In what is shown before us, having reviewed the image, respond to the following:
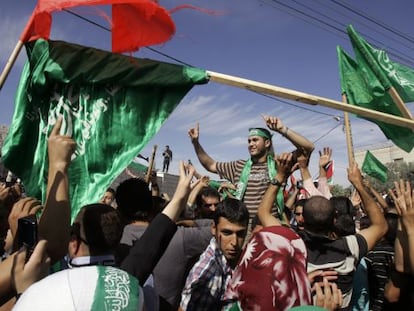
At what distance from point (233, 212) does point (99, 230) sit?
1018 millimetres

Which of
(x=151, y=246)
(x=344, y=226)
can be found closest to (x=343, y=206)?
(x=344, y=226)

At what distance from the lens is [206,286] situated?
243 centimetres

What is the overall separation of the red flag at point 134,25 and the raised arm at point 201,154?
176 centimetres

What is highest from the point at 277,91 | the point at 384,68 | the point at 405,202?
the point at 384,68

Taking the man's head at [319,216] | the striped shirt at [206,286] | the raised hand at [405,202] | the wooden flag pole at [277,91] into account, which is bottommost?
the striped shirt at [206,286]

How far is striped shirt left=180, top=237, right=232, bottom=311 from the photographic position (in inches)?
94.8

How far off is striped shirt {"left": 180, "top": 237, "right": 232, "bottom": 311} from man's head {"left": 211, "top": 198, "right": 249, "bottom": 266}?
0.15 metres

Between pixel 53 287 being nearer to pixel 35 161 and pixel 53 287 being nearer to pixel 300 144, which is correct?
pixel 35 161

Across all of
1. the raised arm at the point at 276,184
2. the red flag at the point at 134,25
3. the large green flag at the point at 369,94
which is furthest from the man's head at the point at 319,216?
the large green flag at the point at 369,94

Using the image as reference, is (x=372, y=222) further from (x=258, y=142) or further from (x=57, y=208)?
(x=57, y=208)

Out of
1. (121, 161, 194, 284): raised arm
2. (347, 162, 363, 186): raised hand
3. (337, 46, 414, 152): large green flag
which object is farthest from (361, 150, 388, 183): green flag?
(121, 161, 194, 284): raised arm

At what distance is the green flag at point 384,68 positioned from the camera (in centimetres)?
444

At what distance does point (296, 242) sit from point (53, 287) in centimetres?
113

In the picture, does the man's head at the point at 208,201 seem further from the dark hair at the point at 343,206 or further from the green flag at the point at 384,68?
→ the green flag at the point at 384,68
